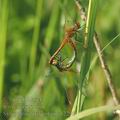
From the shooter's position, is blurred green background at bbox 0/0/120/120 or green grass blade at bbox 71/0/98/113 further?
blurred green background at bbox 0/0/120/120

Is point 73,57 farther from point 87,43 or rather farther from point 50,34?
point 50,34

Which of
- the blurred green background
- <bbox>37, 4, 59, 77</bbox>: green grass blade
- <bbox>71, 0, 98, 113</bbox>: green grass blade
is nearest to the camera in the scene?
<bbox>71, 0, 98, 113</bbox>: green grass blade

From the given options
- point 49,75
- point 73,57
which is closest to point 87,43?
point 73,57

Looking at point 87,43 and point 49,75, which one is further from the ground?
point 87,43

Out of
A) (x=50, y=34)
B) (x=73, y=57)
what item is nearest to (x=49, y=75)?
(x=50, y=34)

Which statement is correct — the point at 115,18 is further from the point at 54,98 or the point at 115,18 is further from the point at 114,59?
the point at 54,98

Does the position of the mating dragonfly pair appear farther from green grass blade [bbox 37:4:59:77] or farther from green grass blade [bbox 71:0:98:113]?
green grass blade [bbox 37:4:59:77]

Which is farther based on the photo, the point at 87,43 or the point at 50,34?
the point at 50,34

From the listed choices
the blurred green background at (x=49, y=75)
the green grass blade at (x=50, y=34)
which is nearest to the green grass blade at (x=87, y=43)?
the blurred green background at (x=49, y=75)

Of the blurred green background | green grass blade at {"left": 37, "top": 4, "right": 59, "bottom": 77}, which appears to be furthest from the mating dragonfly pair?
green grass blade at {"left": 37, "top": 4, "right": 59, "bottom": 77}

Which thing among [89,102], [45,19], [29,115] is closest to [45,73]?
[89,102]

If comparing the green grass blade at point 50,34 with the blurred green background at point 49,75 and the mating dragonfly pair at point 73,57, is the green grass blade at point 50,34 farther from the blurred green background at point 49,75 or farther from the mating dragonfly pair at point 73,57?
the mating dragonfly pair at point 73,57
